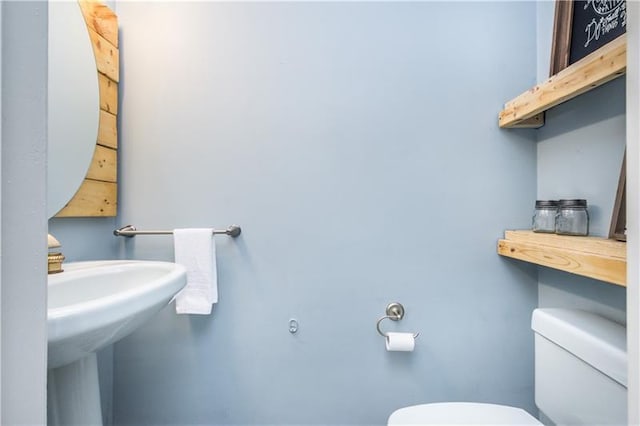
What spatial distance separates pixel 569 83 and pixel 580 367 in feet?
2.54

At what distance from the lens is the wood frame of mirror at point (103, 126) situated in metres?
1.08

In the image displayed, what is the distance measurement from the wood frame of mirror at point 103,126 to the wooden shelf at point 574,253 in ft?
5.08

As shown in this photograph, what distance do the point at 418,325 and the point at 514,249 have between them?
0.45 m

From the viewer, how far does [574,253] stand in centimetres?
81

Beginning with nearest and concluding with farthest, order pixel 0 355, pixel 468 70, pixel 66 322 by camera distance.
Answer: pixel 0 355, pixel 66 322, pixel 468 70

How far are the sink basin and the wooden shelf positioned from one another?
3.54 ft

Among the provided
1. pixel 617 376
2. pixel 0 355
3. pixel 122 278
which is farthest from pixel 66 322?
pixel 617 376

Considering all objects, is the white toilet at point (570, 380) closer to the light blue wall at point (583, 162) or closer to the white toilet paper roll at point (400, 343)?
the light blue wall at point (583, 162)

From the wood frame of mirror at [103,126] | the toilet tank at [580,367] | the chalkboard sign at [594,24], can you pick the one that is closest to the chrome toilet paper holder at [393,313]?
the toilet tank at [580,367]

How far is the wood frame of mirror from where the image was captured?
3.55 ft

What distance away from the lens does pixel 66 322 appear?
520mm

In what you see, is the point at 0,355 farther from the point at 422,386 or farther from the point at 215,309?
the point at 422,386

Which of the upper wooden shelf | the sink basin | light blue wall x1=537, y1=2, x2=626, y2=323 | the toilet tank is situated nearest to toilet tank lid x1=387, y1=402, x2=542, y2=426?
the toilet tank

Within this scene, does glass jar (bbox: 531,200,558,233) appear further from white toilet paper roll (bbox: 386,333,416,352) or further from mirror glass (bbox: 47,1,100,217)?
mirror glass (bbox: 47,1,100,217)
